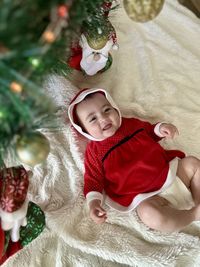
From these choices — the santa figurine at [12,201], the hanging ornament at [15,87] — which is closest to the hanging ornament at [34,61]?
the hanging ornament at [15,87]

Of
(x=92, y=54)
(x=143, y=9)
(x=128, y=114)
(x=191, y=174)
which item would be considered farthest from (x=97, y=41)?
Answer: (x=143, y=9)

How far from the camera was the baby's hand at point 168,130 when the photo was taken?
1.04 metres

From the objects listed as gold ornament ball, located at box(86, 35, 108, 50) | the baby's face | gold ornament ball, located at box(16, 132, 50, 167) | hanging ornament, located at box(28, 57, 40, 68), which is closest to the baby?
the baby's face

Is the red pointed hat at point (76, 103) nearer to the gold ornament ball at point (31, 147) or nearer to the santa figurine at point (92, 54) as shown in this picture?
the santa figurine at point (92, 54)

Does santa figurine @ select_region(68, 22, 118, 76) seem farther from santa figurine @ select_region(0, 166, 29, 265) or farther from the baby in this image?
santa figurine @ select_region(0, 166, 29, 265)

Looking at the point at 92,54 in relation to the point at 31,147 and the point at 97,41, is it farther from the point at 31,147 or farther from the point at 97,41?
the point at 31,147

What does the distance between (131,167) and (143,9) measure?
487 millimetres

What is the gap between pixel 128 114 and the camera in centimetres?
116

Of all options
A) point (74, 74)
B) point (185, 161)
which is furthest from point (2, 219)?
point (74, 74)

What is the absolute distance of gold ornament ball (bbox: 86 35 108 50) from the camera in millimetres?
1001

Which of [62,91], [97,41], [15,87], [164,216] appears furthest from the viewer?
[62,91]

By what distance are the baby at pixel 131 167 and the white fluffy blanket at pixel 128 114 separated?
4 cm

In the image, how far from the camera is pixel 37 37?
523 mm

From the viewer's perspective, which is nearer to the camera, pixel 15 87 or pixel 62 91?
pixel 15 87
